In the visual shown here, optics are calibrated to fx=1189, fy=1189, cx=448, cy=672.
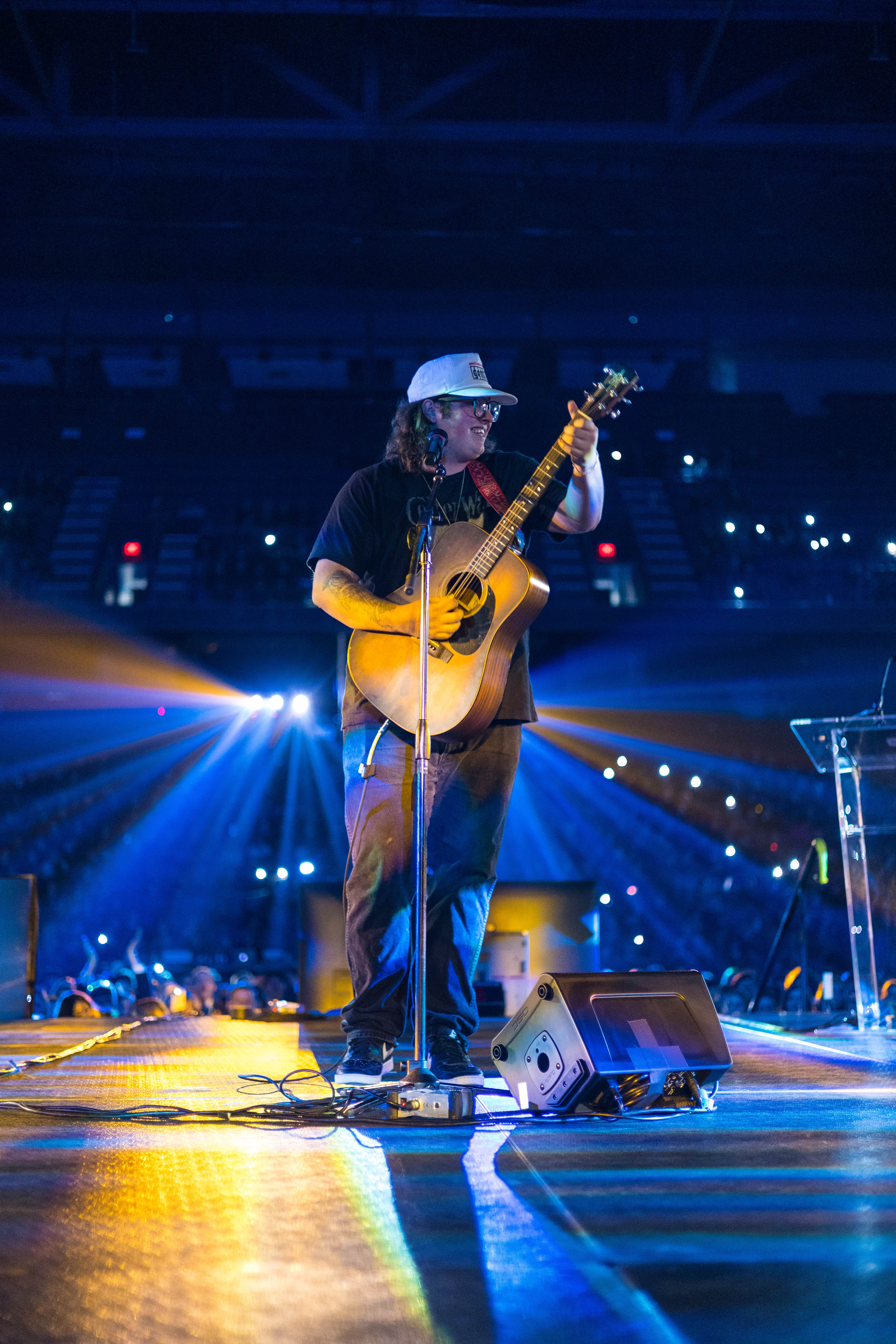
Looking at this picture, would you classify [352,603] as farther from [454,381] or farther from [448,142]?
[448,142]

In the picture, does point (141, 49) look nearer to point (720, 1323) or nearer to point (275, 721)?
point (275, 721)

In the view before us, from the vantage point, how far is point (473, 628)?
7.74 ft

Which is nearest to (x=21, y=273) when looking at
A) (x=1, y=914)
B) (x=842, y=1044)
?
(x=1, y=914)

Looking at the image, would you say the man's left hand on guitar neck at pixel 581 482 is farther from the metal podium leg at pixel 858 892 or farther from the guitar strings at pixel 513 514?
the metal podium leg at pixel 858 892

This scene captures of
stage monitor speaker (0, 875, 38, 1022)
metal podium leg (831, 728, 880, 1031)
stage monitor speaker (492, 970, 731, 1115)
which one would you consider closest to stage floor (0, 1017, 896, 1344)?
stage monitor speaker (492, 970, 731, 1115)

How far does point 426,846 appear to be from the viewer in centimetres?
228

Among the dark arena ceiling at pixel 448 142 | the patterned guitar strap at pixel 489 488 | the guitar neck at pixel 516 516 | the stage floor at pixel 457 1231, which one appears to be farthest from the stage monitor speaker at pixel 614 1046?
the dark arena ceiling at pixel 448 142

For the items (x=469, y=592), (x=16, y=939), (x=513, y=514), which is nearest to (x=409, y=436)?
(x=513, y=514)

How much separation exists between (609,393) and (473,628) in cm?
56

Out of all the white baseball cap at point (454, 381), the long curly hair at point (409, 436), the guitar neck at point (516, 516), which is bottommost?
the guitar neck at point (516, 516)

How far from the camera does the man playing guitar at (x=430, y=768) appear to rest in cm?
234

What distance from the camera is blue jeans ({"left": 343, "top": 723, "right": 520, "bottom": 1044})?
234cm

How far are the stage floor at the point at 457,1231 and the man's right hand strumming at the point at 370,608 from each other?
952mm

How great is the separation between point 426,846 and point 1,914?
106 inches
